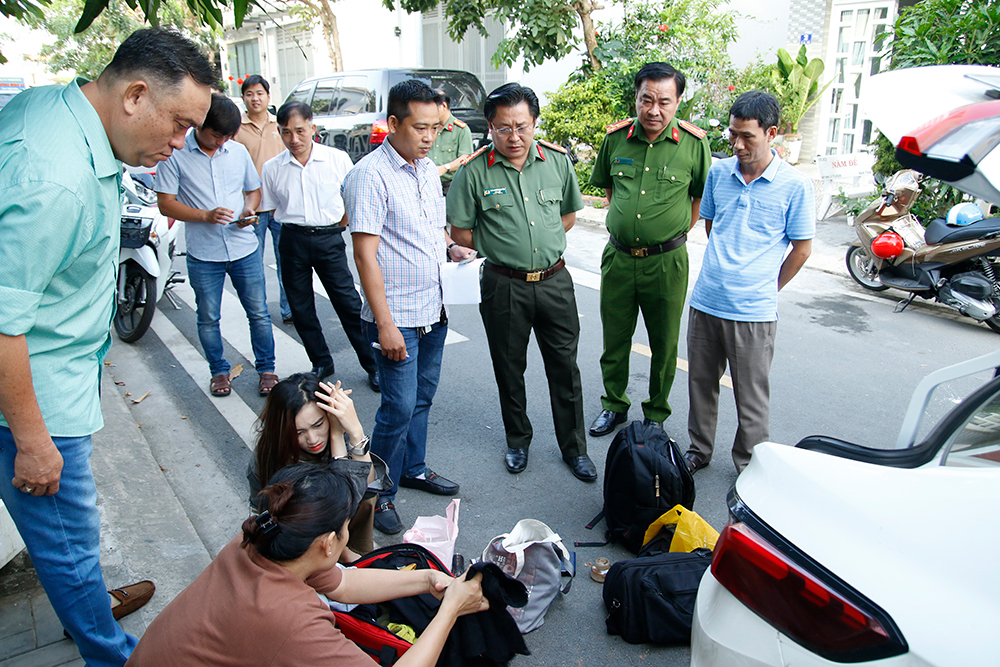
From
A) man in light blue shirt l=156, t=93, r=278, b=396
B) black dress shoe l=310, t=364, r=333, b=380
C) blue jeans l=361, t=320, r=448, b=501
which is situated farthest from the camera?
black dress shoe l=310, t=364, r=333, b=380

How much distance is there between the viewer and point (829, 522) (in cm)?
134

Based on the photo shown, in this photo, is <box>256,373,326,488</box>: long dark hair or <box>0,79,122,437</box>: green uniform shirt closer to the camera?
<box>0,79,122,437</box>: green uniform shirt

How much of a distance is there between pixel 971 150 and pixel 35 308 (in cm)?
204

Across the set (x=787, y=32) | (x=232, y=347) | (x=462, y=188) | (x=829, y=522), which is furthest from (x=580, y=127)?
(x=829, y=522)

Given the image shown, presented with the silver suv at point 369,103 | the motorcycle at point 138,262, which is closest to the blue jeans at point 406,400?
the motorcycle at point 138,262

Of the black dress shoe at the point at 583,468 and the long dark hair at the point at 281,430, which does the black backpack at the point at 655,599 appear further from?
the long dark hair at the point at 281,430

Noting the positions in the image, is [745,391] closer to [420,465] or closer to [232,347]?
[420,465]

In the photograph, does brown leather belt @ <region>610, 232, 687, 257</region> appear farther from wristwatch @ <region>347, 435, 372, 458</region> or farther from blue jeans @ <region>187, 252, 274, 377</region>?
blue jeans @ <region>187, 252, 274, 377</region>

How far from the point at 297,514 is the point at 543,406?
2.91 metres

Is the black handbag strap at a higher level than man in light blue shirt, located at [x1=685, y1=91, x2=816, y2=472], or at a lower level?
lower

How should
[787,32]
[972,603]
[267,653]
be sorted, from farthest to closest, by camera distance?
[787,32]
[267,653]
[972,603]

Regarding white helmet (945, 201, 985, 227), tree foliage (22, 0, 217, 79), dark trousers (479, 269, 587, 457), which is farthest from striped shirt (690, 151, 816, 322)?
tree foliage (22, 0, 217, 79)

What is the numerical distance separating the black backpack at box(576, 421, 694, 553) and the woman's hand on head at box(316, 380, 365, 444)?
44.5 inches

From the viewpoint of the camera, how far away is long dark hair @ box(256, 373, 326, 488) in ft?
8.23
